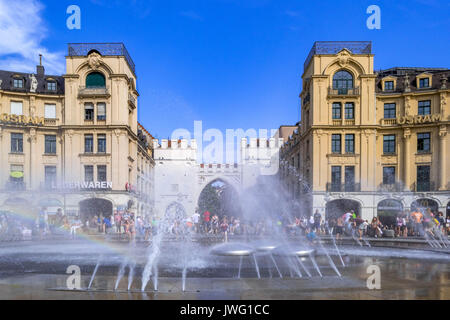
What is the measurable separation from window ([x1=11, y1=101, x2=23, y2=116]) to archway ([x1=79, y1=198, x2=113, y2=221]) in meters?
11.3

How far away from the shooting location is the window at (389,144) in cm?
3875

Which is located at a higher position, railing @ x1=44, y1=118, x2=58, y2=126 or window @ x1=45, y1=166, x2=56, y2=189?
railing @ x1=44, y1=118, x2=58, y2=126

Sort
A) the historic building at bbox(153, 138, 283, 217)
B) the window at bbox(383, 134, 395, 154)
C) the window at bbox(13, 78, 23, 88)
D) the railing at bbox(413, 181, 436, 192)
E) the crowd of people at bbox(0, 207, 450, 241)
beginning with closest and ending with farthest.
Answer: the crowd of people at bbox(0, 207, 450, 241) → the railing at bbox(413, 181, 436, 192) → the window at bbox(383, 134, 395, 154) → the window at bbox(13, 78, 23, 88) → the historic building at bbox(153, 138, 283, 217)

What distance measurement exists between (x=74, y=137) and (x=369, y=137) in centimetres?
2903

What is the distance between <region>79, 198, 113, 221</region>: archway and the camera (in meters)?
39.6

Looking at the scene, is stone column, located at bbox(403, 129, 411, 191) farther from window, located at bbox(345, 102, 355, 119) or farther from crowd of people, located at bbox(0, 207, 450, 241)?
crowd of people, located at bbox(0, 207, 450, 241)

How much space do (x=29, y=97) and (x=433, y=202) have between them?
40.8 metres

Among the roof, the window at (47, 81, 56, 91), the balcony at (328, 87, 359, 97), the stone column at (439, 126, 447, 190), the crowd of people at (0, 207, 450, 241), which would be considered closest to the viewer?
the crowd of people at (0, 207, 450, 241)

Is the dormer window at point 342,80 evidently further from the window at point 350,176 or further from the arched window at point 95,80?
the arched window at point 95,80

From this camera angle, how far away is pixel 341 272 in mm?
10766

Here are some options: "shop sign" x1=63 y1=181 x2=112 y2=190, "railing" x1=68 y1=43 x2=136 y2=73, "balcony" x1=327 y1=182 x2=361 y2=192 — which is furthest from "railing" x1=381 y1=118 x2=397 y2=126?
"shop sign" x1=63 y1=181 x2=112 y2=190

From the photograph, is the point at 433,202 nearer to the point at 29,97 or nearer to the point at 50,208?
the point at 50,208

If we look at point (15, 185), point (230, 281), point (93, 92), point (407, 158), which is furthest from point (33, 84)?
point (230, 281)

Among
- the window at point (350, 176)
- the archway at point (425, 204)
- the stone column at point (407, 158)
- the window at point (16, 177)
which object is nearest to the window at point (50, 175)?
the window at point (16, 177)
